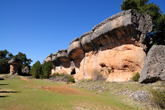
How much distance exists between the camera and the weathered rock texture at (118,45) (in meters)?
13.9

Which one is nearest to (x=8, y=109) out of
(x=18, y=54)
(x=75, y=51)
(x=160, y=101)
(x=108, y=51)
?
(x=160, y=101)

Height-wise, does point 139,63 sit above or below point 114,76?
above

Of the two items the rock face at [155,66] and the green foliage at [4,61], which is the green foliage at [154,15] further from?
the green foliage at [4,61]

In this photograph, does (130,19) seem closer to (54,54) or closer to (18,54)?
(54,54)

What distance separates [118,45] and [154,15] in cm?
868

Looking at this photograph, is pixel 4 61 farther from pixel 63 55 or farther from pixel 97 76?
pixel 97 76

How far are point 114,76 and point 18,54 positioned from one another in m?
45.2

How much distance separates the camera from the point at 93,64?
2053 cm

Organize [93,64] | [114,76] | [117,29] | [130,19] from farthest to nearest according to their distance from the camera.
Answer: [93,64]
[114,76]
[117,29]
[130,19]

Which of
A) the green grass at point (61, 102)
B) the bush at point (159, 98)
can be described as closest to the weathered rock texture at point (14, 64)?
the green grass at point (61, 102)

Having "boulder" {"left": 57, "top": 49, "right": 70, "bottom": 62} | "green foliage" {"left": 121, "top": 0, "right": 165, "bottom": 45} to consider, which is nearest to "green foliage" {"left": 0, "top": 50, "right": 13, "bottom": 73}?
"boulder" {"left": 57, "top": 49, "right": 70, "bottom": 62}

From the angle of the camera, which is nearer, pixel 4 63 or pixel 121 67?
pixel 121 67

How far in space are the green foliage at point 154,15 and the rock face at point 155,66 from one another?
716cm

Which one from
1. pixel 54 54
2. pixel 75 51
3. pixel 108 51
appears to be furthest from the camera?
pixel 54 54
